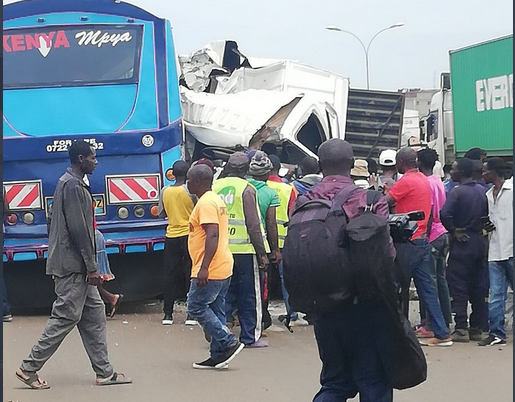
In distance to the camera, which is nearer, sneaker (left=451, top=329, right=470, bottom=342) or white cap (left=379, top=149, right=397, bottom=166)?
sneaker (left=451, top=329, right=470, bottom=342)

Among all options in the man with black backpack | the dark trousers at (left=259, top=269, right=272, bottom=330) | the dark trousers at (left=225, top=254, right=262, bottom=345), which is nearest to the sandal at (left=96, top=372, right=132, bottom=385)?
the dark trousers at (left=225, top=254, right=262, bottom=345)

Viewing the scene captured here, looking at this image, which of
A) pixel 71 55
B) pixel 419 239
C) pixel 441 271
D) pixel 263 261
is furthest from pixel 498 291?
pixel 71 55

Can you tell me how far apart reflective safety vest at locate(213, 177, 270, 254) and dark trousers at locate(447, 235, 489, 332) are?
1869mm

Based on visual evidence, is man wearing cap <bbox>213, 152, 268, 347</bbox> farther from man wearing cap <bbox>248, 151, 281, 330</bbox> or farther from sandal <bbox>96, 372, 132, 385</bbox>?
sandal <bbox>96, 372, 132, 385</bbox>

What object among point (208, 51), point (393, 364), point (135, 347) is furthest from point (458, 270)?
point (208, 51)

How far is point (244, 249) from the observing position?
329 inches

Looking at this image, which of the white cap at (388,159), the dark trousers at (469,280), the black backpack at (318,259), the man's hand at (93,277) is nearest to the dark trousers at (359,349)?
the black backpack at (318,259)

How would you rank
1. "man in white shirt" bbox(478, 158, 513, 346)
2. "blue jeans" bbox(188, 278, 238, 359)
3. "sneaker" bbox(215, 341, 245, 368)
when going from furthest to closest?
1. "man in white shirt" bbox(478, 158, 513, 346)
2. "sneaker" bbox(215, 341, 245, 368)
3. "blue jeans" bbox(188, 278, 238, 359)

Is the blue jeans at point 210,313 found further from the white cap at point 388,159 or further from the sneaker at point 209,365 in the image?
the white cap at point 388,159

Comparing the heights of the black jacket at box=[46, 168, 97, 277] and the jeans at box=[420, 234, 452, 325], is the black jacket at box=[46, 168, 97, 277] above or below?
above

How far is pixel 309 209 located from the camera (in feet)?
15.7

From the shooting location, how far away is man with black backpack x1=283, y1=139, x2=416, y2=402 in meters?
4.50

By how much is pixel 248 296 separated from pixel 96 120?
9.53 ft

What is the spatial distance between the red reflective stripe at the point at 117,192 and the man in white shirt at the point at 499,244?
387cm
